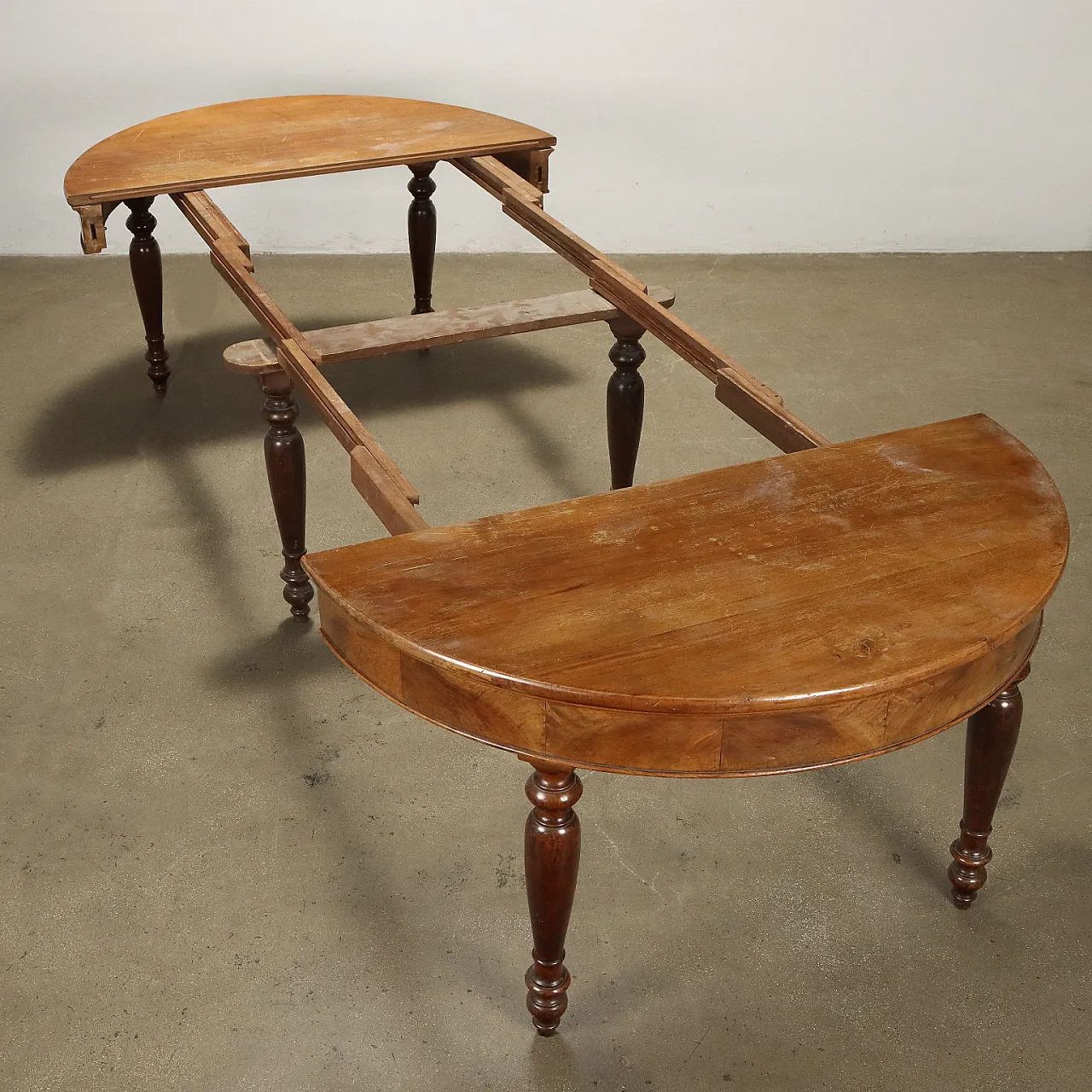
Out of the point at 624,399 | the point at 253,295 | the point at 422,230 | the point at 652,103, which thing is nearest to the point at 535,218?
the point at 624,399

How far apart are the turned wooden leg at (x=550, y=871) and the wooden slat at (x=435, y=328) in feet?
3.85

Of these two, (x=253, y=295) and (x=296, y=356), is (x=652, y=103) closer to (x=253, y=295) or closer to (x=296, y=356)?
(x=253, y=295)

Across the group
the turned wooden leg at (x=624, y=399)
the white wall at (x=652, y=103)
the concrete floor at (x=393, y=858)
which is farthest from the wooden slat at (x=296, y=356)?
the white wall at (x=652, y=103)

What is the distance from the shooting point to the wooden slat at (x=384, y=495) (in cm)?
183

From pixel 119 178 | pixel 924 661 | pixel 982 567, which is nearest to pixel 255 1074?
pixel 924 661

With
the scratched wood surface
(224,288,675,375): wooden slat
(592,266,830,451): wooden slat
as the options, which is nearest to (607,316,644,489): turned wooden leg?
(224,288,675,375): wooden slat

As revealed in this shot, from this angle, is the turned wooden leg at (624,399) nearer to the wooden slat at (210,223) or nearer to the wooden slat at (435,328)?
the wooden slat at (435,328)

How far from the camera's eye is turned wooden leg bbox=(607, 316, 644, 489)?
2.85m

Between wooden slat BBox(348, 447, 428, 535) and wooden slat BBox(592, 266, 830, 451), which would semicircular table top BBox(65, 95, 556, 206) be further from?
wooden slat BBox(348, 447, 428, 535)

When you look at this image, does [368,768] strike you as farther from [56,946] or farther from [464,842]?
[56,946]

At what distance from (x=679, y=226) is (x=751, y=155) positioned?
339 millimetres

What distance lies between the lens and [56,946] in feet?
6.52

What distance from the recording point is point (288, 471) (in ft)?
8.39

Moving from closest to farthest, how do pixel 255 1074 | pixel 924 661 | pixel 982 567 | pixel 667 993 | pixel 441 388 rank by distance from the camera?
pixel 924 661, pixel 982 567, pixel 255 1074, pixel 667 993, pixel 441 388
